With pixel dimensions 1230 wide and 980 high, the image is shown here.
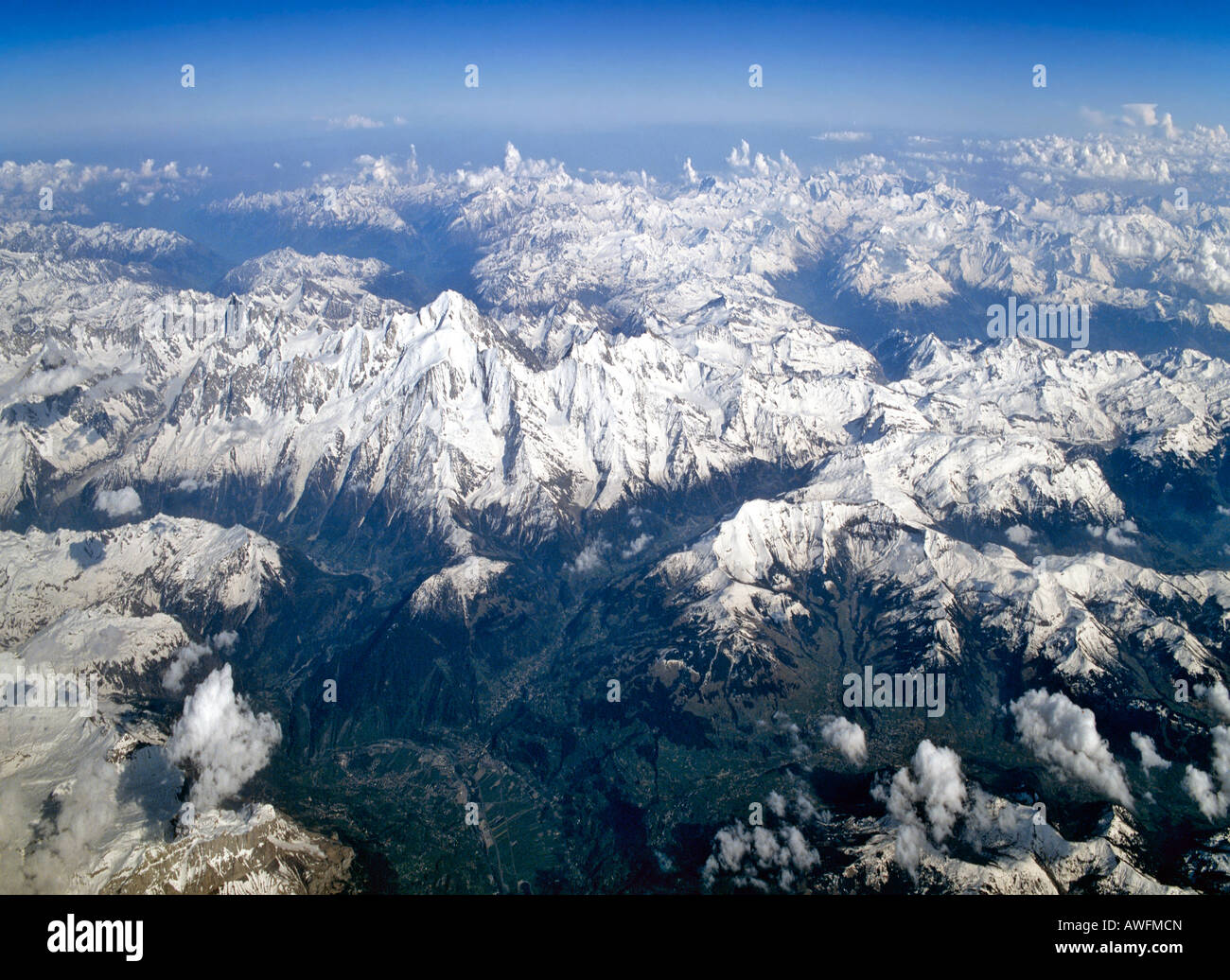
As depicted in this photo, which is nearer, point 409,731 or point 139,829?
point 139,829

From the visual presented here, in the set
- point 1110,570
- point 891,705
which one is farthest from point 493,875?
point 1110,570

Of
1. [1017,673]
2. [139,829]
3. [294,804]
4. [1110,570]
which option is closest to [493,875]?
[294,804]
